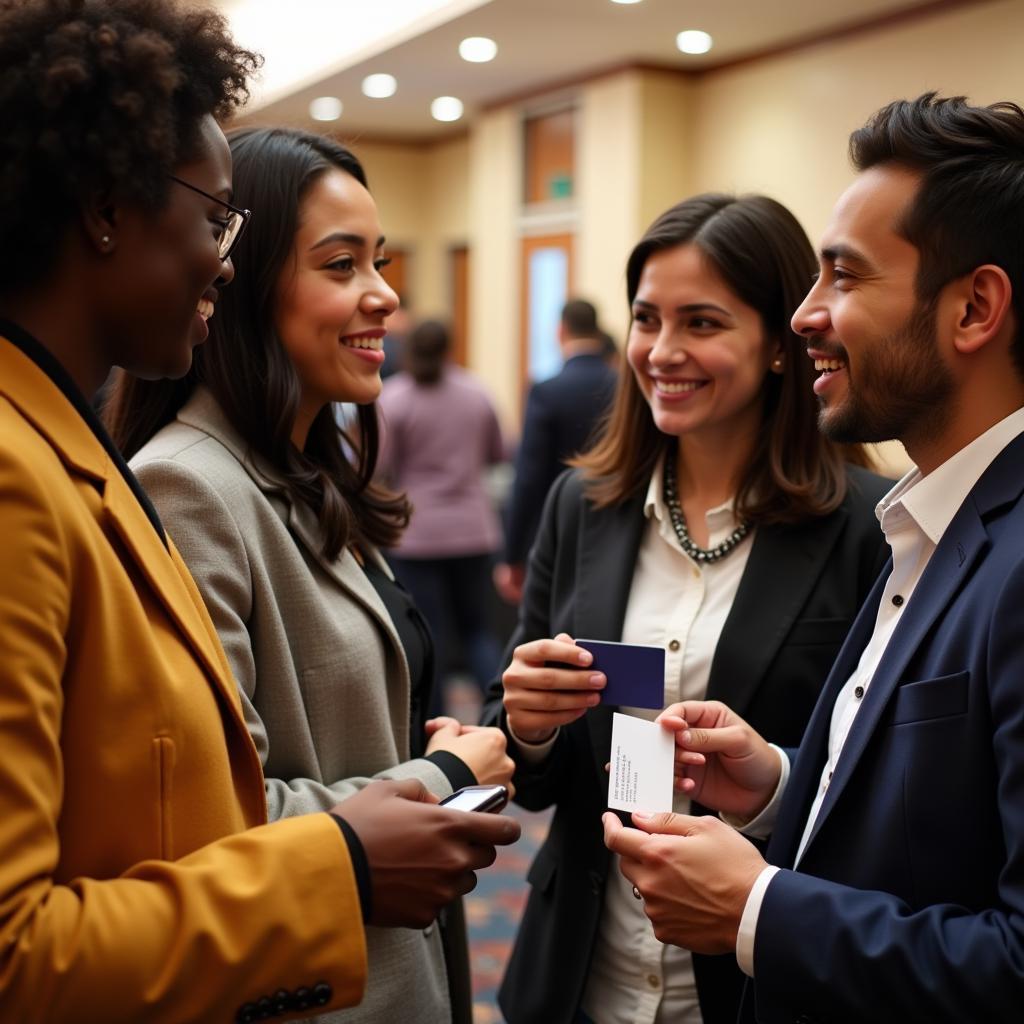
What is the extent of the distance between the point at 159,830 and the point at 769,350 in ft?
4.71

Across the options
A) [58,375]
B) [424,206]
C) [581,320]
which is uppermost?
[424,206]

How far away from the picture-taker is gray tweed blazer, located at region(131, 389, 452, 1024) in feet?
5.09

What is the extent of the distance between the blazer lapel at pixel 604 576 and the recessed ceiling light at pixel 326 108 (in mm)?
9354

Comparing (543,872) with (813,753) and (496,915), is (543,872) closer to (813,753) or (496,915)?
(813,753)

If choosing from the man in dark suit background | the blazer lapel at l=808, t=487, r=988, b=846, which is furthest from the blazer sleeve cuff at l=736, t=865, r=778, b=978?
the man in dark suit background

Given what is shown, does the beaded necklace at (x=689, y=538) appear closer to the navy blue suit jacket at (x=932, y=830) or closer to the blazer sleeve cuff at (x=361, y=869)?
the navy blue suit jacket at (x=932, y=830)

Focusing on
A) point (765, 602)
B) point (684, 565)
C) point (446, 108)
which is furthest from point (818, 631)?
point (446, 108)

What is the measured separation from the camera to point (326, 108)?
1142 cm

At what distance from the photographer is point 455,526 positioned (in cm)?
588

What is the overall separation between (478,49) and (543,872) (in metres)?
7.92

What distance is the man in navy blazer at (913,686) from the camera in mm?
1255

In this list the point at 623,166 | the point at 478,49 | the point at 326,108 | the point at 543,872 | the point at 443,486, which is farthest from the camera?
the point at 326,108

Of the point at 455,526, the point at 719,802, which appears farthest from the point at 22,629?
the point at 455,526

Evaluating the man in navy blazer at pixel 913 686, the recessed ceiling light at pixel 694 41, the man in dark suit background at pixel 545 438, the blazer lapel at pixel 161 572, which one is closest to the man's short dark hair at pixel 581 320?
the man in dark suit background at pixel 545 438
